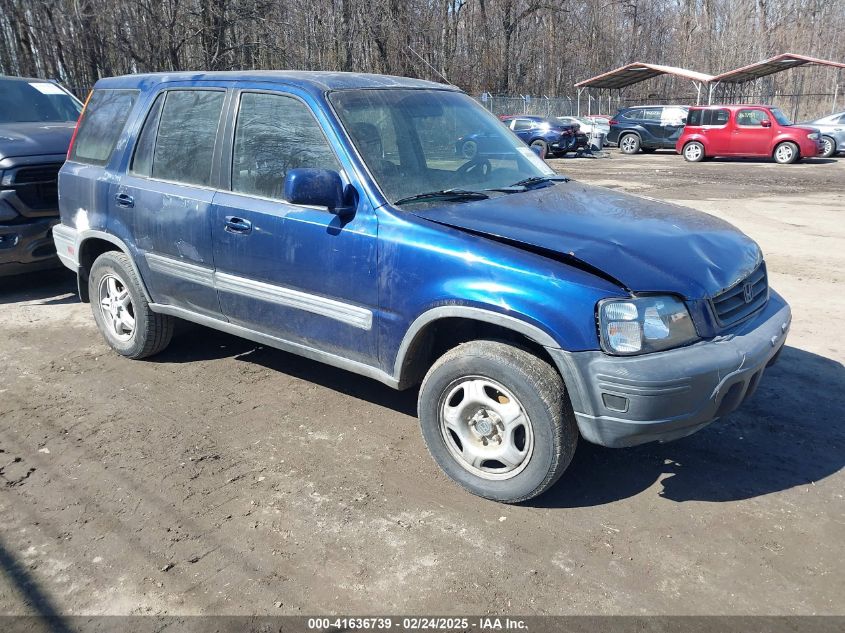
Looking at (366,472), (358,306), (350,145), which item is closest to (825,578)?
(366,472)

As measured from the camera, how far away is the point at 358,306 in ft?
12.4

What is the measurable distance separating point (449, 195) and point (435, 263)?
62 cm

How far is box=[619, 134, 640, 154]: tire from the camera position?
87.5 ft

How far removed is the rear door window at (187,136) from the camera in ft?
14.6

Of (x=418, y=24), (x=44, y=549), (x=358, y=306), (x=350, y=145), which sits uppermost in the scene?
(x=418, y=24)

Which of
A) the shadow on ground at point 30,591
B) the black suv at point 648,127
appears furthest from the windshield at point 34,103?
the black suv at point 648,127

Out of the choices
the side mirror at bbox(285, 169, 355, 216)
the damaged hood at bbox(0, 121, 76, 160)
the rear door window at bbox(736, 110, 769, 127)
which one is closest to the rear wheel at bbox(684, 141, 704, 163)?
the rear door window at bbox(736, 110, 769, 127)

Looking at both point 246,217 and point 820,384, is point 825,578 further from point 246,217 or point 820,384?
point 246,217

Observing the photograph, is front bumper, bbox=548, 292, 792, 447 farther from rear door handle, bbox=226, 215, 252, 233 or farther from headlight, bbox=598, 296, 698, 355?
rear door handle, bbox=226, 215, 252, 233

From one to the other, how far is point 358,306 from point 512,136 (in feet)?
5.87

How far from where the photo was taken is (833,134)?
22766mm

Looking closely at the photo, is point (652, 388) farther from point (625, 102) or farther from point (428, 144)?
point (625, 102)

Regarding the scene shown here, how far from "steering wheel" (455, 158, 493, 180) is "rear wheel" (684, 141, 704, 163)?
2091cm

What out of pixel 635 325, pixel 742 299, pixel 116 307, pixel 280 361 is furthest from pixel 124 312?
pixel 742 299
